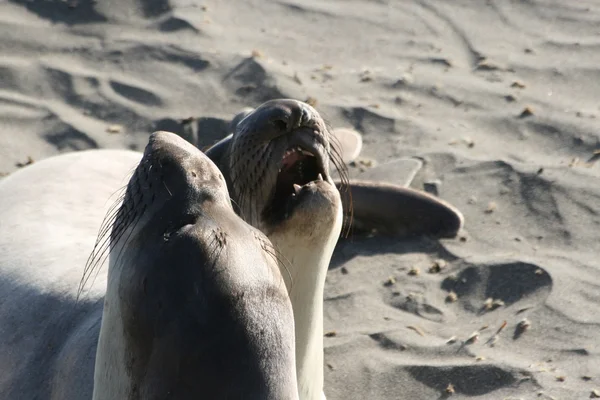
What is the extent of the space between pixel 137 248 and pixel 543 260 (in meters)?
3.30

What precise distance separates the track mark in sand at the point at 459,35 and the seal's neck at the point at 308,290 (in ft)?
13.4

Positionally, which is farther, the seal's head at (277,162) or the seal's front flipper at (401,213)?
the seal's front flipper at (401,213)

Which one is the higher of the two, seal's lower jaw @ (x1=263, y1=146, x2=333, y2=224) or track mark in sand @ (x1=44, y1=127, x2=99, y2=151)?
seal's lower jaw @ (x1=263, y1=146, x2=333, y2=224)

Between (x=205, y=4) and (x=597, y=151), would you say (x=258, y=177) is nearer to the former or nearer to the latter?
(x=597, y=151)

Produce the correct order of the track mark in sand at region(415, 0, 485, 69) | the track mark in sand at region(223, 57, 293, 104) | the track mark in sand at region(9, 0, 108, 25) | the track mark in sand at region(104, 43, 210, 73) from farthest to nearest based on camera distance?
the track mark in sand at region(9, 0, 108, 25), the track mark in sand at region(415, 0, 485, 69), the track mark in sand at region(104, 43, 210, 73), the track mark in sand at region(223, 57, 293, 104)

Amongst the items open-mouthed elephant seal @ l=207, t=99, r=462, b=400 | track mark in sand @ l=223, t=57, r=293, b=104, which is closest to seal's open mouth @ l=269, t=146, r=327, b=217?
open-mouthed elephant seal @ l=207, t=99, r=462, b=400

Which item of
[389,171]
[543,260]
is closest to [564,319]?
→ [543,260]

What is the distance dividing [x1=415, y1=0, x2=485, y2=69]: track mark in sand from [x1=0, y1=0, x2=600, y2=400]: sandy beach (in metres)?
0.01

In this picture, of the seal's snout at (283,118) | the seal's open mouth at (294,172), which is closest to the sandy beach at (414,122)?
the seal's open mouth at (294,172)

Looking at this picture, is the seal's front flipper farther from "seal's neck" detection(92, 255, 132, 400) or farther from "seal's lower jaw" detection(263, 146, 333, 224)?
"seal's neck" detection(92, 255, 132, 400)

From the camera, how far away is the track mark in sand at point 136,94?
7.44m

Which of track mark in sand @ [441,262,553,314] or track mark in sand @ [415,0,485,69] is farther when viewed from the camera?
track mark in sand @ [415,0,485,69]

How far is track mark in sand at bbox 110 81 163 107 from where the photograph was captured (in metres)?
7.44

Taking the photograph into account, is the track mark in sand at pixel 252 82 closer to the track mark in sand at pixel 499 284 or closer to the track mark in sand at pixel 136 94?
the track mark in sand at pixel 136 94
